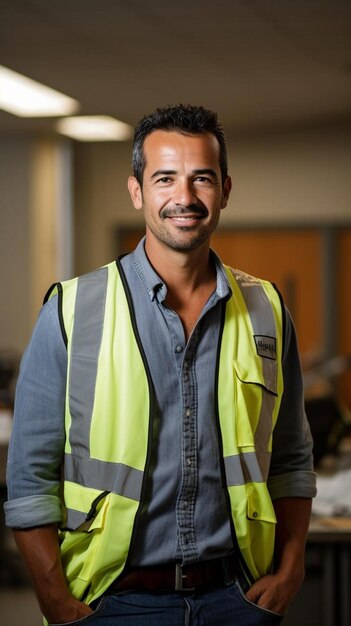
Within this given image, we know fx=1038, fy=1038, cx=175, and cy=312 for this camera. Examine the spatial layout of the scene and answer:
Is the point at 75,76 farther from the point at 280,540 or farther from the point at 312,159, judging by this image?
the point at 280,540

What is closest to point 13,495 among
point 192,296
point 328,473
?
point 192,296

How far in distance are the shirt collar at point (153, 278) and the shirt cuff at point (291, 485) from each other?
1.29 feet

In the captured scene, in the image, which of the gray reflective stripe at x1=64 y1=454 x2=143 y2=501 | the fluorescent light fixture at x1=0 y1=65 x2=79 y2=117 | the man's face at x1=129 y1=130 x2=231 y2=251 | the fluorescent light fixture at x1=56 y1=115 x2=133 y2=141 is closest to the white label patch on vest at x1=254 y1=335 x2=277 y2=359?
the man's face at x1=129 y1=130 x2=231 y2=251

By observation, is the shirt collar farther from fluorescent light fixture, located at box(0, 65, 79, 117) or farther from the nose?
fluorescent light fixture, located at box(0, 65, 79, 117)

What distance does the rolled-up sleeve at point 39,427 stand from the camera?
178 centimetres

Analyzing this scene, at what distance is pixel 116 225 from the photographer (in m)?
8.52

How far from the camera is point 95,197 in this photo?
8.54 meters

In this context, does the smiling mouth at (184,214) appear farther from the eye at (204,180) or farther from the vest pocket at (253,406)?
the vest pocket at (253,406)

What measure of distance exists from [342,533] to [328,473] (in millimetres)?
1063

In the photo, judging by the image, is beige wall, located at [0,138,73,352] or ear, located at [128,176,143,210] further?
beige wall, located at [0,138,73,352]

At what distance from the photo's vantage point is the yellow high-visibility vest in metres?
1.75

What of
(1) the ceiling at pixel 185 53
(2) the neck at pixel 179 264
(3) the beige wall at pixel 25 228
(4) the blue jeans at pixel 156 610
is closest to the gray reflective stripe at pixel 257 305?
(2) the neck at pixel 179 264

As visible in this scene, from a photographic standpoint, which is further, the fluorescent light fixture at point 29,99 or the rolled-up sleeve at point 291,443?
the fluorescent light fixture at point 29,99

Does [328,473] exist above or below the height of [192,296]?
below
